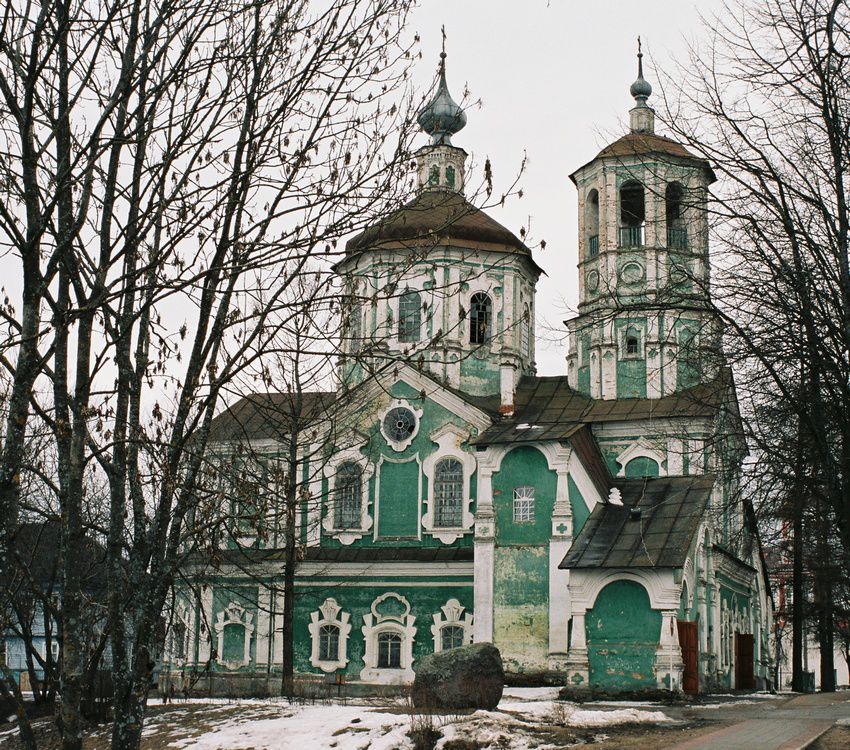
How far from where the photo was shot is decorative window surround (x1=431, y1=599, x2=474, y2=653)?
92.3ft

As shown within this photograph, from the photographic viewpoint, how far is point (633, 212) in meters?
31.5

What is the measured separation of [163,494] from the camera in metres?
7.69

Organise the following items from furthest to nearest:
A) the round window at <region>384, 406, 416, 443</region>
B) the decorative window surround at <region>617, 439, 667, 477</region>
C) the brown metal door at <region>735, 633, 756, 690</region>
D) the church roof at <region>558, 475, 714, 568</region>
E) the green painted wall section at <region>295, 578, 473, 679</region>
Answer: the round window at <region>384, 406, 416, 443</region> → the brown metal door at <region>735, 633, 756, 690</region> → the decorative window surround at <region>617, 439, 667, 477</region> → the green painted wall section at <region>295, 578, 473, 679</region> → the church roof at <region>558, 475, 714, 568</region>

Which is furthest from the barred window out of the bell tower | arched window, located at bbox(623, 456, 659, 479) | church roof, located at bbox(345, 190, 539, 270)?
church roof, located at bbox(345, 190, 539, 270)

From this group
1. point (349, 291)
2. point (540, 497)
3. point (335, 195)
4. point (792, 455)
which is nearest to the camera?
point (335, 195)

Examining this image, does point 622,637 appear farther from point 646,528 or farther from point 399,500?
point 399,500

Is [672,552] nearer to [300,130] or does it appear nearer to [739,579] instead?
[739,579]

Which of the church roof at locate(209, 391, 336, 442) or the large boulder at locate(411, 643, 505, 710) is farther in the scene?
the large boulder at locate(411, 643, 505, 710)

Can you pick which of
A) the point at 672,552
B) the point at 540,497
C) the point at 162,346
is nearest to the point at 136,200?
the point at 162,346

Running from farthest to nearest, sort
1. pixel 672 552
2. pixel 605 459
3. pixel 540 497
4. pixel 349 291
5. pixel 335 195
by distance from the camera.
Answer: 1. pixel 605 459
2. pixel 540 497
3. pixel 672 552
4. pixel 349 291
5. pixel 335 195

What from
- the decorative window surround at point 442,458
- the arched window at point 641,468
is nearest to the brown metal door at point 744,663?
the arched window at point 641,468

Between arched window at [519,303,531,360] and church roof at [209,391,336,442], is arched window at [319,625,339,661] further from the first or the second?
arched window at [519,303,531,360]

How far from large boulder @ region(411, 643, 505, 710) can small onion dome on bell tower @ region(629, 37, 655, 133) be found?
1851 cm

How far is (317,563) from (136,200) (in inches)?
916
